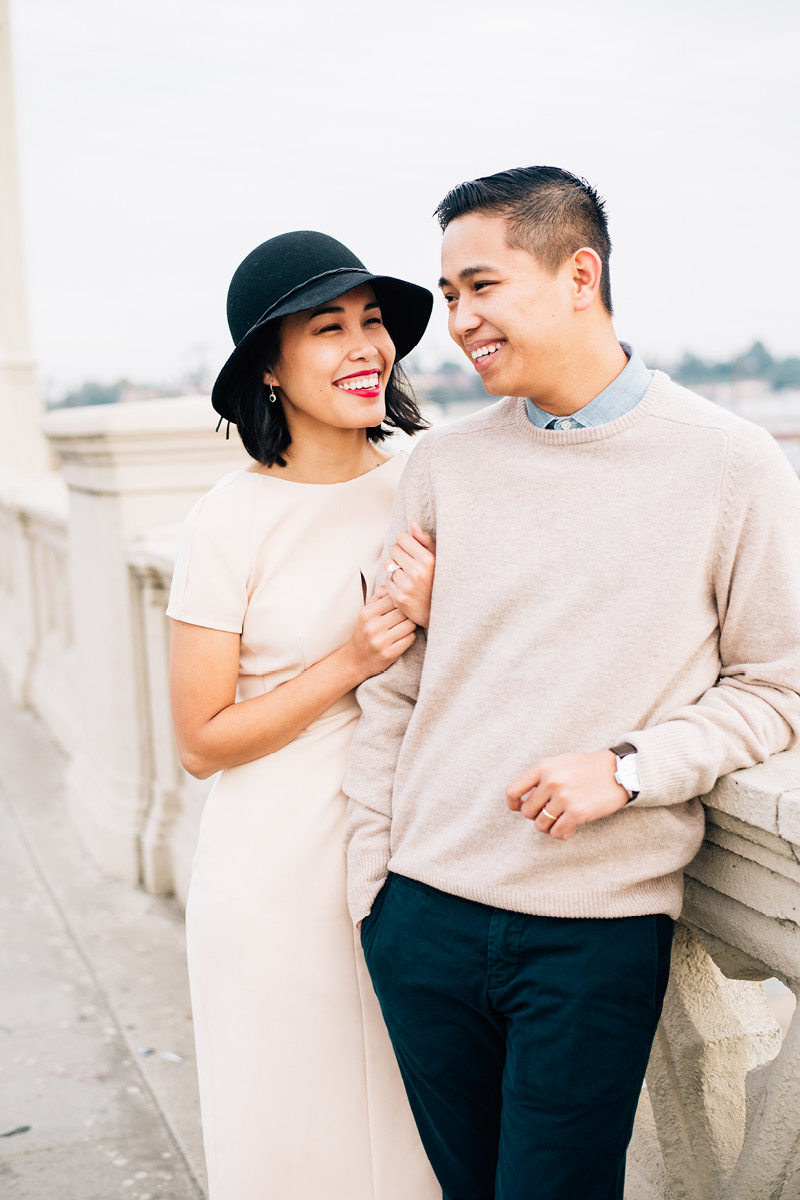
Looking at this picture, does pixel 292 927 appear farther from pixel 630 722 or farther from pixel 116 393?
pixel 116 393

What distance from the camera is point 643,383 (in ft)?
5.26

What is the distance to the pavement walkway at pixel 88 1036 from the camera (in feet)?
8.84

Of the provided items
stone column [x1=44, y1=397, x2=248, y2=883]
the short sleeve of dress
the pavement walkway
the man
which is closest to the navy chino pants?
the man

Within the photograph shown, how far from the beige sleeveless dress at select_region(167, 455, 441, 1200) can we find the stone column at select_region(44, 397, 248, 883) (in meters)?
1.95

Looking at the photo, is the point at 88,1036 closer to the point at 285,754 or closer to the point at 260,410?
the point at 285,754

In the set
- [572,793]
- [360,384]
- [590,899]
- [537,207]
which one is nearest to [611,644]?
[572,793]

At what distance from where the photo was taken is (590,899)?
Result: 1.48 m

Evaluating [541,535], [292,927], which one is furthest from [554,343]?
[292,927]

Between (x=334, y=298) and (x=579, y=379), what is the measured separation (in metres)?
0.47

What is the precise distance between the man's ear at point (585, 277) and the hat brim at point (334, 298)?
39 centimetres

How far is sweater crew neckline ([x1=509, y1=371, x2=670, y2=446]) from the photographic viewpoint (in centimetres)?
155

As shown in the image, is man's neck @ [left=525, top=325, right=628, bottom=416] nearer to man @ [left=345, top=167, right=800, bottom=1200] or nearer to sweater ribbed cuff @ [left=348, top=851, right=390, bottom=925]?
man @ [left=345, top=167, right=800, bottom=1200]

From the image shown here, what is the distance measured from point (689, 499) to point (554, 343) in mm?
316

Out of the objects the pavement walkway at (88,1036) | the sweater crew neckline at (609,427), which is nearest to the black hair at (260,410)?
the sweater crew neckline at (609,427)
